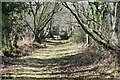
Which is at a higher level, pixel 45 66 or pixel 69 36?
pixel 69 36

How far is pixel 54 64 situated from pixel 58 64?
6cm

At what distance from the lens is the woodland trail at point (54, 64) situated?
21.9ft

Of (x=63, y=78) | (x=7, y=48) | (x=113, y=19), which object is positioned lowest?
(x=63, y=78)

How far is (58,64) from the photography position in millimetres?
6727

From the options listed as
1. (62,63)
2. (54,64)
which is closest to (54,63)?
(54,64)

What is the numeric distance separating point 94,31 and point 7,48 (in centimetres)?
130

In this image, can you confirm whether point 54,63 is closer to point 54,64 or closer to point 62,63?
point 54,64

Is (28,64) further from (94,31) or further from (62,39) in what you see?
(94,31)

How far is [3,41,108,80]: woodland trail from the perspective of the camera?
6.68 meters

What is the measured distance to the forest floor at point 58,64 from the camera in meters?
6.68

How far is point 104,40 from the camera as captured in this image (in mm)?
6711

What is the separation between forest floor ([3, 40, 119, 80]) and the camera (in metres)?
6.68

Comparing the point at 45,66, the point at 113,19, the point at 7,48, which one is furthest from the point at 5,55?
the point at 113,19

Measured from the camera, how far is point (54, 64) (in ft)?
22.0
